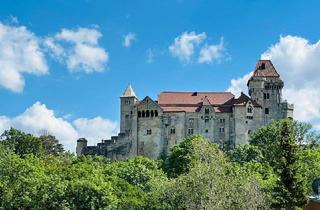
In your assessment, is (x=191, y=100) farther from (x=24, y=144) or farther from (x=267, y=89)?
(x=24, y=144)

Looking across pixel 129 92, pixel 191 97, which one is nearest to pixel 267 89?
pixel 191 97

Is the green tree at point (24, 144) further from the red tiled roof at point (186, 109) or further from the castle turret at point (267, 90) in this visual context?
the castle turret at point (267, 90)

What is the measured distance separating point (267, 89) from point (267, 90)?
25 centimetres

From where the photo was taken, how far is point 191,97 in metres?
Result: 138

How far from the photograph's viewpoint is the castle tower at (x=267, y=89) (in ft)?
440

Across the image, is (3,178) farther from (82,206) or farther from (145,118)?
(145,118)

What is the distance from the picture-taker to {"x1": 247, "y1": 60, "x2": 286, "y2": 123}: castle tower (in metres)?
134

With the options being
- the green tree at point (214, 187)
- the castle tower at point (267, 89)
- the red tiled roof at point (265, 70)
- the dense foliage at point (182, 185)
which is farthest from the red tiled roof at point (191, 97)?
the green tree at point (214, 187)

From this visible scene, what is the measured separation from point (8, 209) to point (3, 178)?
4.13 m

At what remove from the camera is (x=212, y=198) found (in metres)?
55.6

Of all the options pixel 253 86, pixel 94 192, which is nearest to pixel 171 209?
pixel 94 192

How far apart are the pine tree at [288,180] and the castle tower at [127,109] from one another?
8087 centimetres

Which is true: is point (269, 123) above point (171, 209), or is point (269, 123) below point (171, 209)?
above

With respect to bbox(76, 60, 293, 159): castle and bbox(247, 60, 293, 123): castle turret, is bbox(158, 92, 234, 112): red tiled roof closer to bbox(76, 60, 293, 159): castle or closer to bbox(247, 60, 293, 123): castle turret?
bbox(76, 60, 293, 159): castle
